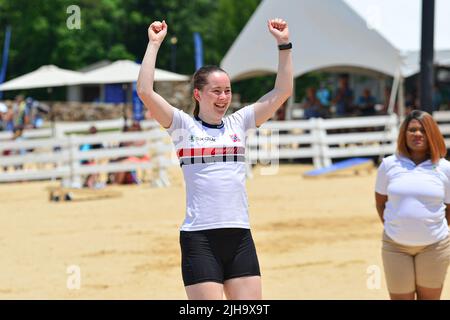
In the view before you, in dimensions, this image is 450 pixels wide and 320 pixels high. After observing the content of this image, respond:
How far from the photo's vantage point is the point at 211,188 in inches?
173

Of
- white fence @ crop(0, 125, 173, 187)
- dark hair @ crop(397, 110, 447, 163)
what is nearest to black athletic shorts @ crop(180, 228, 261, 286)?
dark hair @ crop(397, 110, 447, 163)

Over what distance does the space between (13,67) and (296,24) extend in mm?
28630

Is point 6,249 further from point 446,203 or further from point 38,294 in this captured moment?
point 446,203

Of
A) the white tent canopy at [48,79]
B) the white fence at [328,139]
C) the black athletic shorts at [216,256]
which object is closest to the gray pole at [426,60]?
the black athletic shorts at [216,256]

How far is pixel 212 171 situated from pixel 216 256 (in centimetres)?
40

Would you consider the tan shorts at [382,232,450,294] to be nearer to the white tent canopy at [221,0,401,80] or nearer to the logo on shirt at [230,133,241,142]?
the logo on shirt at [230,133,241,142]

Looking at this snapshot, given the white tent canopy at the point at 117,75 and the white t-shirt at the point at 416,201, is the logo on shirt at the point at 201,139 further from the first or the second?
the white tent canopy at the point at 117,75

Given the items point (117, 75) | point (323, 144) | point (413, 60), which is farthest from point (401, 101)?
point (117, 75)

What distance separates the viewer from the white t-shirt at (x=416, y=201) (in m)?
5.82

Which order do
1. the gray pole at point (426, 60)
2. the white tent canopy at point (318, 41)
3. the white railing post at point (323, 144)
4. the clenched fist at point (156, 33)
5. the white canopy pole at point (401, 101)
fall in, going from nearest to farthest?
the clenched fist at point (156, 33) < the gray pole at point (426, 60) < the white tent canopy at point (318, 41) < the white canopy pole at point (401, 101) < the white railing post at point (323, 144)

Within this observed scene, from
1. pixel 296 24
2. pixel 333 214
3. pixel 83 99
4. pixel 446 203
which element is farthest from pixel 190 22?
pixel 446 203

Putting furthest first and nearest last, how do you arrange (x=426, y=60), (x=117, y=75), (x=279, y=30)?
(x=117, y=75)
(x=426, y=60)
(x=279, y=30)

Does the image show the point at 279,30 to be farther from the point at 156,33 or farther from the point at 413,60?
the point at 413,60

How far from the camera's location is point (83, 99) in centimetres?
5038
